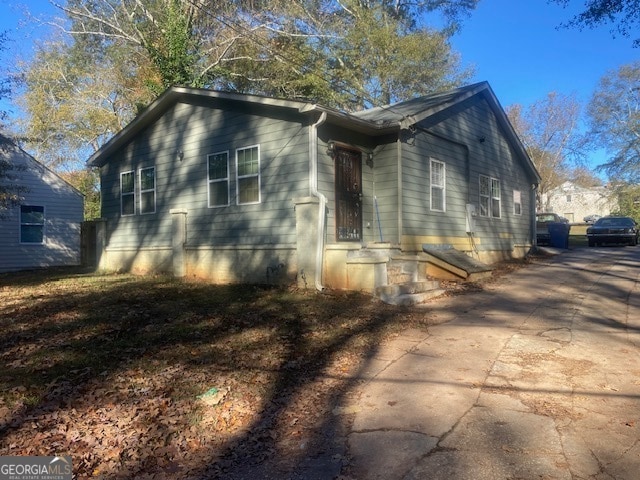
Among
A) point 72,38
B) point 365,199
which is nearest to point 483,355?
Result: point 365,199

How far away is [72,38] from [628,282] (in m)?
26.9

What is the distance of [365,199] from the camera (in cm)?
1128

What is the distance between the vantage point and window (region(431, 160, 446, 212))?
12.3 m

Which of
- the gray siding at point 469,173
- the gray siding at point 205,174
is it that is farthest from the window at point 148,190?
the gray siding at point 469,173

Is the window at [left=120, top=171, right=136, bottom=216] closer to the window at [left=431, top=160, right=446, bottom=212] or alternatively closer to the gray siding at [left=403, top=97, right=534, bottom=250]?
the gray siding at [left=403, top=97, right=534, bottom=250]

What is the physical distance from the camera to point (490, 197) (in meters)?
15.3

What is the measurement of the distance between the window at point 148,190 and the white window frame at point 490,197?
9327mm

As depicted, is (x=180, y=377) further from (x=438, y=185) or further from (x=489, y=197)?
(x=489, y=197)

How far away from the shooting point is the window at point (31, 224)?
18.3 meters

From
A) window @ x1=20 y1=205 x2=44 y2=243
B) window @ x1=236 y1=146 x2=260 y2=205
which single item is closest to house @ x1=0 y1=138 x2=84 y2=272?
window @ x1=20 y1=205 x2=44 y2=243

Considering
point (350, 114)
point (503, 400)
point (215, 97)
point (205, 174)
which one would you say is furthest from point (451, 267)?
point (503, 400)

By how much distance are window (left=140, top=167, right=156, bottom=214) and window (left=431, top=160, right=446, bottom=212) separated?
7470mm

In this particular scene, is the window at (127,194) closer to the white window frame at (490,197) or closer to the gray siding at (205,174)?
the gray siding at (205,174)

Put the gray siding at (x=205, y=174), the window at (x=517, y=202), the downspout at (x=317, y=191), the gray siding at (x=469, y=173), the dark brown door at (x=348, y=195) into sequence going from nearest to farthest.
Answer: the downspout at (x=317, y=191)
the gray siding at (x=205, y=174)
the dark brown door at (x=348, y=195)
the gray siding at (x=469, y=173)
the window at (x=517, y=202)
